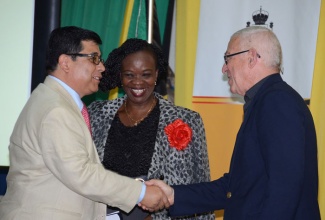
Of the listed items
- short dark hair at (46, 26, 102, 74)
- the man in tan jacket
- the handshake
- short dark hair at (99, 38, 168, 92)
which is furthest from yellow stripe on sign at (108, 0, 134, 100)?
the man in tan jacket

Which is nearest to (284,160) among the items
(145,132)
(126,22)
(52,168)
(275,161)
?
(275,161)

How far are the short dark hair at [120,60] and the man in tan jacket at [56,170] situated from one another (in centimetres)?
103

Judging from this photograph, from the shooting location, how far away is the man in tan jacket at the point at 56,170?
2.53 m

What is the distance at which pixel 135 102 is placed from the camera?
3.69 metres

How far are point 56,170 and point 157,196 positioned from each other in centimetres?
72

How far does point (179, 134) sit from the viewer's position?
348cm

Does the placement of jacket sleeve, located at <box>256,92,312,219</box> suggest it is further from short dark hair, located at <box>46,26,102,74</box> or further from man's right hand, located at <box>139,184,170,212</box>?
short dark hair, located at <box>46,26,102,74</box>

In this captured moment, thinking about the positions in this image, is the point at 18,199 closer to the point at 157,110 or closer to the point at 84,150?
the point at 84,150

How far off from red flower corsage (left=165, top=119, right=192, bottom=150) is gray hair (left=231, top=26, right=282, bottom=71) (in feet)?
3.06

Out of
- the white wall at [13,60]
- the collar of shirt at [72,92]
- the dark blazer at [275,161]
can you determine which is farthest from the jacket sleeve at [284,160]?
the white wall at [13,60]

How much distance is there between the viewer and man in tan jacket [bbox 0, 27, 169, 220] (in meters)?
2.53

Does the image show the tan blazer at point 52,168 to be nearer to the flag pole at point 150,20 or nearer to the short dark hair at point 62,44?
the short dark hair at point 62,44

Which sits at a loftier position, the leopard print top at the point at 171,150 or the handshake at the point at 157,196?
the leopard print top at the point at 171,150

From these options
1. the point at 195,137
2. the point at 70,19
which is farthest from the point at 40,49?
the point at 195,137
